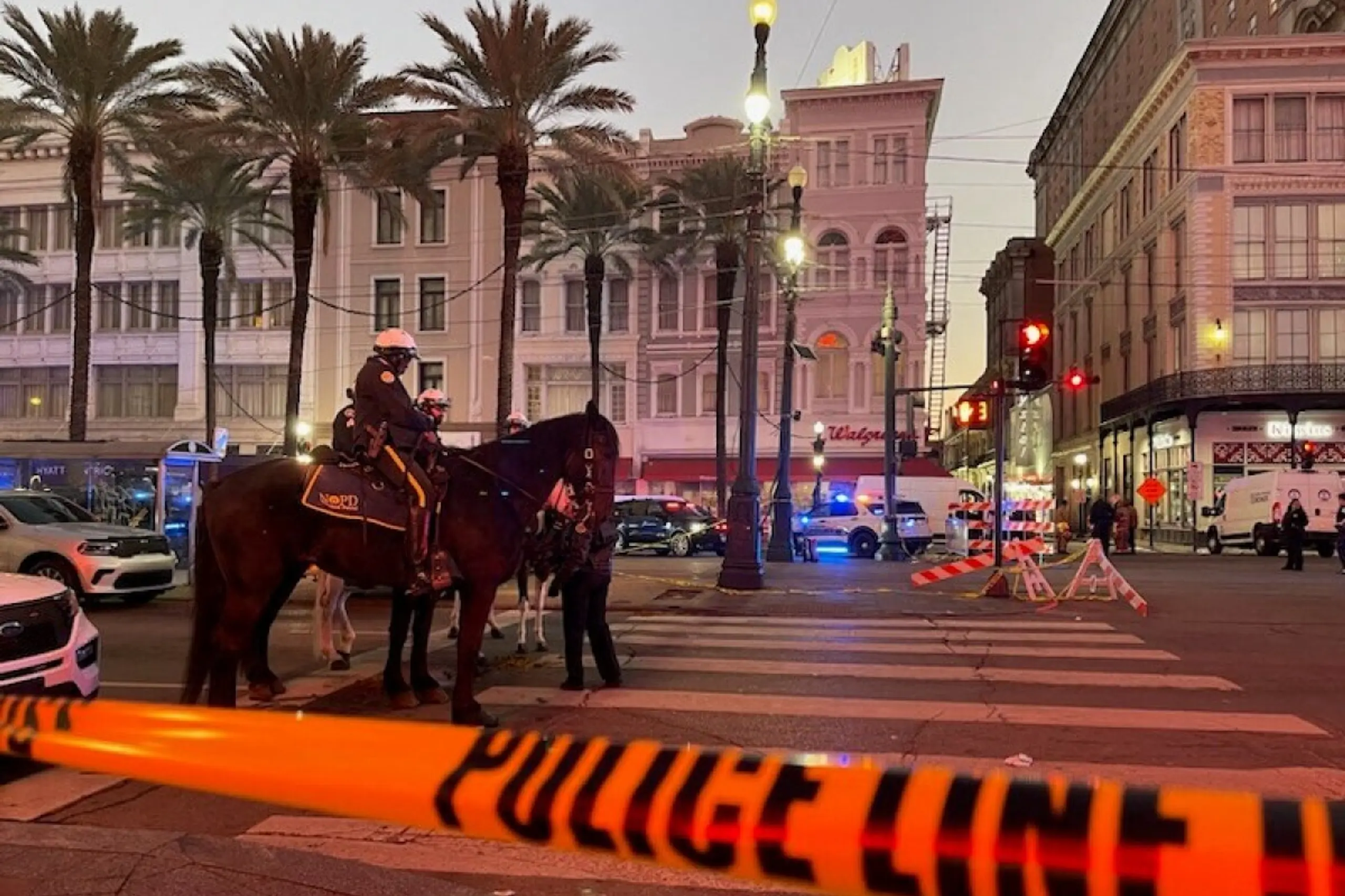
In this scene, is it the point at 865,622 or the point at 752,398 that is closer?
the point at 865,622

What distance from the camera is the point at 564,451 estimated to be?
316 inches

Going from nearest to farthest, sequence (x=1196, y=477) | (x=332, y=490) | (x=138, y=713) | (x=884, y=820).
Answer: (x=884, y=820) < (x=138, y=713) < (x=332, y=490) < (x=1196, y=477)

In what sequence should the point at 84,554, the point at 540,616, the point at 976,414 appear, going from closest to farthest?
the point at 540,616 < the point at 84,554 < the point at 976,414

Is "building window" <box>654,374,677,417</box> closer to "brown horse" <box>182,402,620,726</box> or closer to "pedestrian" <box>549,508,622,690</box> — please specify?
"pedestrian" <box>549,508,622,690</box>

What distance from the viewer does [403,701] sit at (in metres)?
8.01

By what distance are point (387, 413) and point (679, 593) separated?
10.3 meters

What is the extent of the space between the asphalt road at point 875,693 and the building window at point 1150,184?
34914 mm

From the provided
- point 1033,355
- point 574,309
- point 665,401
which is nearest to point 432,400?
point 1033,355

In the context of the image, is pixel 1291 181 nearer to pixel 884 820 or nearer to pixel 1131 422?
pixel 1131 422

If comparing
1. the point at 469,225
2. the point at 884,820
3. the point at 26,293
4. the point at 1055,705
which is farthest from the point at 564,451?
the point at 26,293

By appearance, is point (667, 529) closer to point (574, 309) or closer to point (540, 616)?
point (574, 309)

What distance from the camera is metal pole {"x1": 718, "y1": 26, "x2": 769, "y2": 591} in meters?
17.5

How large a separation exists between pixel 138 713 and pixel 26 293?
53.6 meters

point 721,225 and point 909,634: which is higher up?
point 721,225
